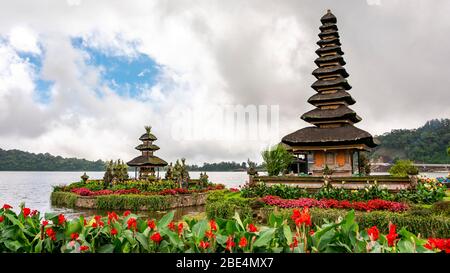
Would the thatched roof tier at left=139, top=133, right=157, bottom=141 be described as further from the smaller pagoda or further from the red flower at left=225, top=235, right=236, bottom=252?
the red flower at left=225, top=235, right=236, bottom=252

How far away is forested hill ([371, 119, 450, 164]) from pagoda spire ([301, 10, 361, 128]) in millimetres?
61524

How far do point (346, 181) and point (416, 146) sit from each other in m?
85.5

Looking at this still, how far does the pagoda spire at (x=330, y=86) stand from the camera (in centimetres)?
2733

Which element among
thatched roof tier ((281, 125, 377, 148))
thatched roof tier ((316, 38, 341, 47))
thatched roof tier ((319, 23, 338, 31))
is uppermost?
thatched roof tier ((319, 23, 338, 31))

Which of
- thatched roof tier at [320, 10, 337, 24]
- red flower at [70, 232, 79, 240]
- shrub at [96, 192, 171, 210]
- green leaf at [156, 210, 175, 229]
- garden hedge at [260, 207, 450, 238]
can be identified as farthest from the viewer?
thatched roof tier at [320, 10, 337, 24]

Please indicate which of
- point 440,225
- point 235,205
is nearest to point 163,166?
point 235,205

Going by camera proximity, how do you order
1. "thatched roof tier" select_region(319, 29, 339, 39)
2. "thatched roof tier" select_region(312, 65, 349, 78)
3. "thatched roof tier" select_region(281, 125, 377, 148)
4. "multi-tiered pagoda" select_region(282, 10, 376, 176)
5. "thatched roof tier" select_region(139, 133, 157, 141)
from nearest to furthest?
"thatched roof tier" select_region(281, 125, 377, 148) → "multi-tiered pagoda" select_region(282, 10, 376, 176) → "thatched roof tier" select_region(312, 65, 349, 78) → "thatched roof tier" select_region(319, 29, 339, 39) → "thatched roof tier" select_region(139, 133, 157, 141)

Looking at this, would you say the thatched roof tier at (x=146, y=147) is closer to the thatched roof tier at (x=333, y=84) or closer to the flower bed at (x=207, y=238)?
the thatched roof tier at (x=333, y=84)

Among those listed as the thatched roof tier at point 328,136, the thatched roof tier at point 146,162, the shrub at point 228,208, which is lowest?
the shrub at point 228,208

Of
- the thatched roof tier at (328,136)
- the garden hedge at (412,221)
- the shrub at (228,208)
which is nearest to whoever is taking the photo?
the garden hedge at (412,221)

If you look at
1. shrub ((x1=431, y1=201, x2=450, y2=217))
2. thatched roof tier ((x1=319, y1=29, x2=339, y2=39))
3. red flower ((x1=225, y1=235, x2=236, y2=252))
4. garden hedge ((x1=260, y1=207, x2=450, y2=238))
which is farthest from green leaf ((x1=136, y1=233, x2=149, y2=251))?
thatched roof tier ((x1=319, y1=29, x2=339, y2=39))

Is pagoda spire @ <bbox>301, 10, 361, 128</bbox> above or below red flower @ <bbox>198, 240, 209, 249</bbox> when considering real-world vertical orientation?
above

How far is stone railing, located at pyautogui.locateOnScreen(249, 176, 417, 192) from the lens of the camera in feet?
55.8

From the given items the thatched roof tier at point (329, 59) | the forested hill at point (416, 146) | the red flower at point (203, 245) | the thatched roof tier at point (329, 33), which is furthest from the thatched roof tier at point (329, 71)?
the forested hill at point (416, 146)
